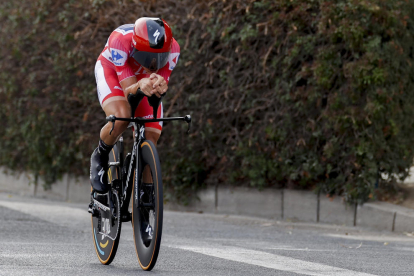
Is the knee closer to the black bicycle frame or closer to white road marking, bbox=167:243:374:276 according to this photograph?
the black bicycle frame

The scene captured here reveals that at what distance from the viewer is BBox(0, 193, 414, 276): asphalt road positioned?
18.0ft

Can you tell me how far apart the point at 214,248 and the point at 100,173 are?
1.44 meters

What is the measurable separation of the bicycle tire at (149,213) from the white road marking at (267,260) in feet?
3.38

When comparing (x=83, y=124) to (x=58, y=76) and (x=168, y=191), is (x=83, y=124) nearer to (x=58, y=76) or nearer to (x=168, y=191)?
(x=58, y=76)

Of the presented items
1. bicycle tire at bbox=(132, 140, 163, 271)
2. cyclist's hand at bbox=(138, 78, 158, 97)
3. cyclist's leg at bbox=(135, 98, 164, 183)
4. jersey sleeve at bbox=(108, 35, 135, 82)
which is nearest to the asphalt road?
bicycle tire at bbox=(132, 140, 163, 271)

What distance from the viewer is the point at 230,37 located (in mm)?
9977

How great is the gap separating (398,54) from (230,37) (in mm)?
2279

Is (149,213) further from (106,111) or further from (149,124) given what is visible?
(106,111)

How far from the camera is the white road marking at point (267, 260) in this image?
17.9ft

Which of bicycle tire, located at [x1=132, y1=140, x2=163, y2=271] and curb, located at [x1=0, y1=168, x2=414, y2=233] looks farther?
curb, located at [x1=0, y1=168, x2=414, y2=233]

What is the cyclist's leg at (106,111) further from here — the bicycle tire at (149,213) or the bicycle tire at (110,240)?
the bicycle tire at (149,213)

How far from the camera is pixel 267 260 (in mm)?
6059

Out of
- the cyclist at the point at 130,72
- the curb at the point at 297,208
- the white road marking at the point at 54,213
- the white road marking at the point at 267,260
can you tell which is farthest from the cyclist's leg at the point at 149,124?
the curb at the point at 297,208

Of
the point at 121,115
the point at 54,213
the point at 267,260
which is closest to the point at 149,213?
the point at 121,115
